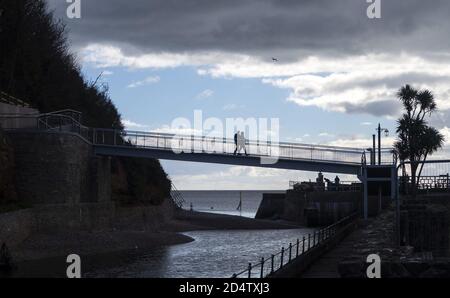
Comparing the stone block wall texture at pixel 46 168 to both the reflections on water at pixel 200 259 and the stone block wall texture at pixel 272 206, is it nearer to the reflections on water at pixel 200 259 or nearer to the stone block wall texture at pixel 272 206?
the reflections on water at pixel 200 259

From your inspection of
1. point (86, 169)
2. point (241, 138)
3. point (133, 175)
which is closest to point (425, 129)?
point (241, 138)

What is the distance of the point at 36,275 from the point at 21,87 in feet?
109

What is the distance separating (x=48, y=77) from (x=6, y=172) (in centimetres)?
2235

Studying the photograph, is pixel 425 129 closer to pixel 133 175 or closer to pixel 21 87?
pixel 133 175

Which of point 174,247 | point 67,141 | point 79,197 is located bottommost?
point 174,247

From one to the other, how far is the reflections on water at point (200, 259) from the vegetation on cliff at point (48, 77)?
14052 mm

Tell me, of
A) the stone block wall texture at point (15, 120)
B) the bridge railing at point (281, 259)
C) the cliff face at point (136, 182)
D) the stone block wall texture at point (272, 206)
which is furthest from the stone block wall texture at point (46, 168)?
the stone block wall texture at point (272, 206)

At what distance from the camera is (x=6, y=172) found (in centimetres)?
4612

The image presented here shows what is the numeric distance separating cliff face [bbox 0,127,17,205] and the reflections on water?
9.22 meters

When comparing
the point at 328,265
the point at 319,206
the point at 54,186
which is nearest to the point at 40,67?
the point at 54,186

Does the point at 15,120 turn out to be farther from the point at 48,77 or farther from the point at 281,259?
the point at 281,259

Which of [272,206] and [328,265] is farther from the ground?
[328,265]

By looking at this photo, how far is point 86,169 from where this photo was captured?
54.1 m

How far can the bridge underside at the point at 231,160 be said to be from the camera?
5781cm
